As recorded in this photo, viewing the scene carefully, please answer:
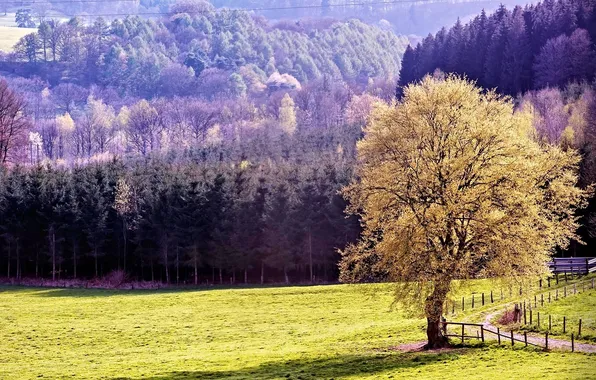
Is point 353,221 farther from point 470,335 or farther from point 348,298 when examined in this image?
point 470,335

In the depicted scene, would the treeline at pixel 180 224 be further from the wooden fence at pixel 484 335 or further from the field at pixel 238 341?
the wooden fence at pixel 484 335

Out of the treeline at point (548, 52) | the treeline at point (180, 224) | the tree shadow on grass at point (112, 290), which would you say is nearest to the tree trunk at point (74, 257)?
the treeline at point (180, 224)

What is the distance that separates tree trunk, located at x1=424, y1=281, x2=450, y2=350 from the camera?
52469 millimetres

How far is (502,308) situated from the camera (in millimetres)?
68062

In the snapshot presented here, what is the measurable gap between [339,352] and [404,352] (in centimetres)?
489

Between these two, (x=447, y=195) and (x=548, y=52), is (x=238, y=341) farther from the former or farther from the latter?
(x=548, y=52)

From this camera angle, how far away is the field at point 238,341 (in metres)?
48.5

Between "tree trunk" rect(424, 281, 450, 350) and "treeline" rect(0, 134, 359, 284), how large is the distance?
5798cm

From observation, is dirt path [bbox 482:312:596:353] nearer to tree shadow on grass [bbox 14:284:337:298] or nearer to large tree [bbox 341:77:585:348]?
large tree [bbox 341:77:585:348]

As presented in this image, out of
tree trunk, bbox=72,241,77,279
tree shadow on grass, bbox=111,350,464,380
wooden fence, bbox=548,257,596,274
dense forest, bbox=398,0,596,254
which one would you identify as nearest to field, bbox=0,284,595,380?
tree shadow on grass, bbox=111,350,464,380

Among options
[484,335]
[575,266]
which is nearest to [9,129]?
[575,266]

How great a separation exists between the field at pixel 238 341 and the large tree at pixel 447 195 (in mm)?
4337

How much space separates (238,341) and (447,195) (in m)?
22.5

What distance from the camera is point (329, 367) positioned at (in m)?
50.7
